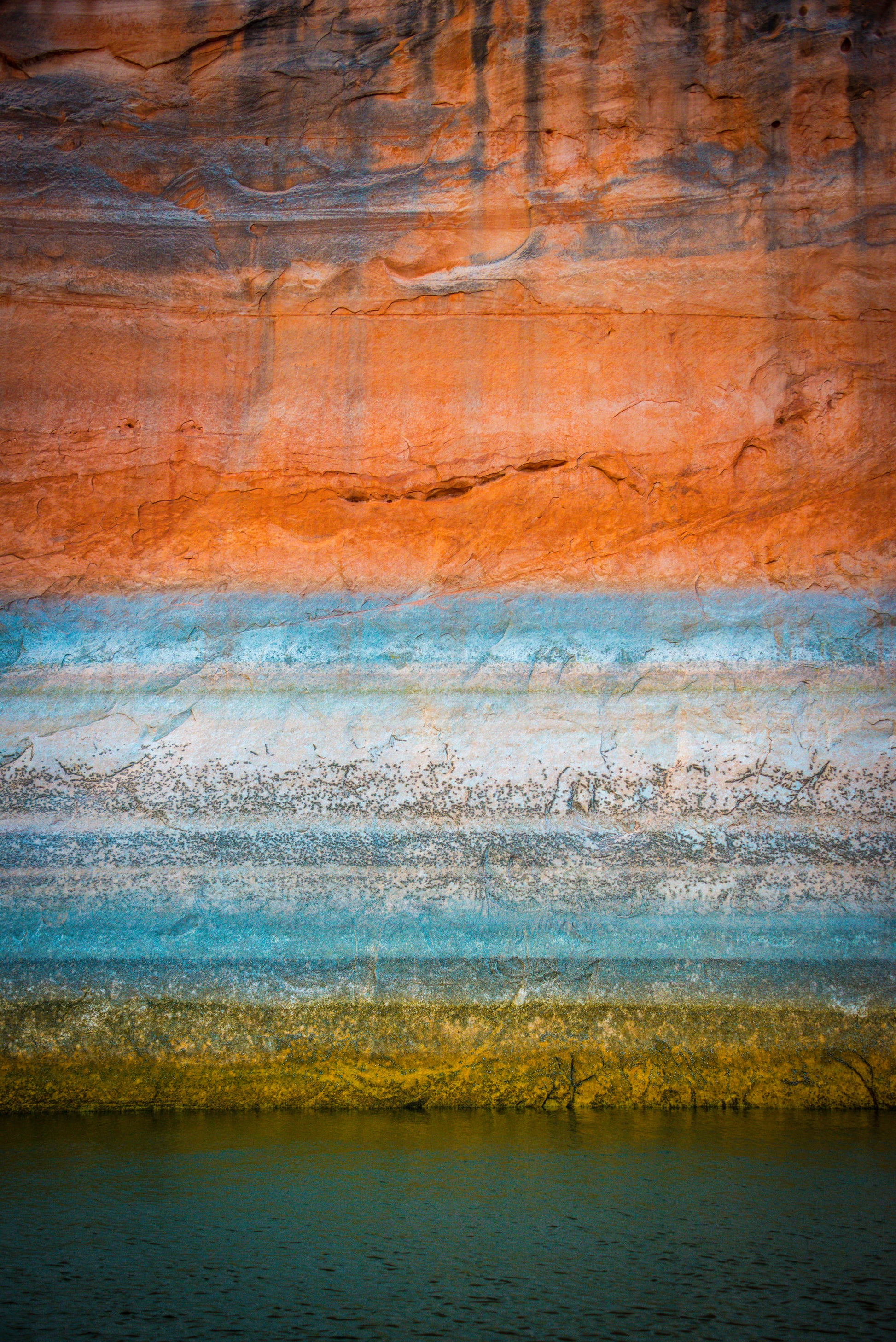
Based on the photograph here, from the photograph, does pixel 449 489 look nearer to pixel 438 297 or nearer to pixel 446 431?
pixel 446 431

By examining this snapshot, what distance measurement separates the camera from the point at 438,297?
148 inches

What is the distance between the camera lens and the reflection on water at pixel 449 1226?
6.19 ft

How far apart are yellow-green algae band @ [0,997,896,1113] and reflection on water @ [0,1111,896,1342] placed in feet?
0.24

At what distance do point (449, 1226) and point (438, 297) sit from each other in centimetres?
289

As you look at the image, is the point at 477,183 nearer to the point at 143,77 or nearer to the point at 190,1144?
the point at 143,77

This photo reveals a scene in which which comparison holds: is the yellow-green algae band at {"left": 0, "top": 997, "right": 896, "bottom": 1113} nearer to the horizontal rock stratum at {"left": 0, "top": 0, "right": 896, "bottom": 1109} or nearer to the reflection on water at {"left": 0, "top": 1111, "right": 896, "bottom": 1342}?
the reflection on water at {"left": 0, "top": 1111, "right": 896, "bottom": 1342}

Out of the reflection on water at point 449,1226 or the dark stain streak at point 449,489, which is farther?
the dark stain streak at point 449,489

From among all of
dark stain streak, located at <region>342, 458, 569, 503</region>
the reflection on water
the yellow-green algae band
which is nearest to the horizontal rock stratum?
dark stain streak, located at <region>342, 458, 569, 503</region>

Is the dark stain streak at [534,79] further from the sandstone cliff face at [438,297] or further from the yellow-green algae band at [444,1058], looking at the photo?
the yellow-green algae band at [444,1058]

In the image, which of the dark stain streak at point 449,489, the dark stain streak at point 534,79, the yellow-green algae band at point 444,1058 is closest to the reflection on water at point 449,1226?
the yellow-green algae band at point 444,1058

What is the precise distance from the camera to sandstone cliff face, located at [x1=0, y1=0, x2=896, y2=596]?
3.71 metres

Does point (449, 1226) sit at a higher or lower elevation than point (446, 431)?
lower

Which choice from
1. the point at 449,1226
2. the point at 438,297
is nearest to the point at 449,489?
the point at 438,297

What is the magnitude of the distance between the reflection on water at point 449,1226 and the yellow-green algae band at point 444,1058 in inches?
2.9
